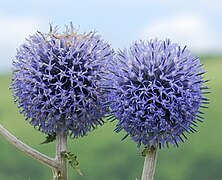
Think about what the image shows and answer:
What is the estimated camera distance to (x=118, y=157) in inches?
473

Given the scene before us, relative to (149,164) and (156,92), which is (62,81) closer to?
(156,92)

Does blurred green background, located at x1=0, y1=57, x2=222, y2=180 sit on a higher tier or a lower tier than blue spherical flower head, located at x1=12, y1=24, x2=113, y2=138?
higher

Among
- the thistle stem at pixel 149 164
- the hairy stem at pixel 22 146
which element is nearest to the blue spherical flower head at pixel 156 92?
the thistle stem at pixel 149 164

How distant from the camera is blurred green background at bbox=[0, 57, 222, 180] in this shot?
1135 centimetres

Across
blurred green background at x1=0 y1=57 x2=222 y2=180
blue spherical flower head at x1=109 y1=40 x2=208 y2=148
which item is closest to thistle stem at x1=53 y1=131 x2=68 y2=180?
blue spherical flower head at x1=109 y1=40 x2=208 y2=148

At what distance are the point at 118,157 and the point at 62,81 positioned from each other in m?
8.78

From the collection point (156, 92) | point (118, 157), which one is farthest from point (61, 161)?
point (118, 157)

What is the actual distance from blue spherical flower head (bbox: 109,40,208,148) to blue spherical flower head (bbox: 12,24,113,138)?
0.15 metres

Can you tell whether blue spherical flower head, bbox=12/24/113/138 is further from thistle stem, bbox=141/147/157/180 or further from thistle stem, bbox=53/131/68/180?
thistle stem, bbox=141/147/157/180

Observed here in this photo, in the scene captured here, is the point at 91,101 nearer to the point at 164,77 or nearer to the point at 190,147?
the point at 164,77

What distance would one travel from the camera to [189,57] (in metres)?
3.28

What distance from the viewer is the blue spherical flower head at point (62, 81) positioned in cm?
328

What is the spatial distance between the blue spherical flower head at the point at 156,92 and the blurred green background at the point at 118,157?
755cm

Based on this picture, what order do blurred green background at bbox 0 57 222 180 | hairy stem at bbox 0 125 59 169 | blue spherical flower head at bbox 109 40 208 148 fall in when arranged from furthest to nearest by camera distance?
blurred green background at bbox 0 57 222 180 < hairy stem at bbox 0 125 59 169 < blue spherical flower head at bbox 109 40 208 148
